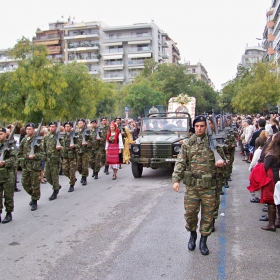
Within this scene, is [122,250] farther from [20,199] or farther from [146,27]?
[146,27]

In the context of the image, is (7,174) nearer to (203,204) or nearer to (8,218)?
(8,218)

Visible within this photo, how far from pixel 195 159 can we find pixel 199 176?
23 cm

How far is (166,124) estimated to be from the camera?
1263 cm

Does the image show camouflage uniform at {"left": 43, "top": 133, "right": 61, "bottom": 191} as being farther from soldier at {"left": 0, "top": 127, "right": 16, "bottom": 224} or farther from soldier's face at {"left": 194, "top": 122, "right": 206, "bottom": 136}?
soldier's face at {"left": 194, "top": 122, "right": 206, "bottom": 136}

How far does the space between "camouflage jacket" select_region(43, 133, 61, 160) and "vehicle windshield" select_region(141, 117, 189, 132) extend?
4.33 metres

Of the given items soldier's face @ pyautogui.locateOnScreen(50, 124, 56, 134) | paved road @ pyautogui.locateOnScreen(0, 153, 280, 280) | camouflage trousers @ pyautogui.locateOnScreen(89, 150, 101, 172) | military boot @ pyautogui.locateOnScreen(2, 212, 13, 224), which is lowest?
paved road @ pyautogui.locateOnScreen(0, 153, 280, 280)

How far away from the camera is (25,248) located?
5.62 meters

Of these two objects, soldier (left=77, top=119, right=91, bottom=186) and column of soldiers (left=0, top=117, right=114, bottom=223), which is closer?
column of soldiers (left=0, top=117, right=114, bottom=223)

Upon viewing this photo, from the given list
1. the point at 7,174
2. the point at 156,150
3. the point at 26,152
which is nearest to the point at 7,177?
the point at 7,174

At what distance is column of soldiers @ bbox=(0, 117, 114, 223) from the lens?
7.04 meters

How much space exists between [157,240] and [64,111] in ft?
47.9

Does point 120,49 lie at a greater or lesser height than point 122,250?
greater

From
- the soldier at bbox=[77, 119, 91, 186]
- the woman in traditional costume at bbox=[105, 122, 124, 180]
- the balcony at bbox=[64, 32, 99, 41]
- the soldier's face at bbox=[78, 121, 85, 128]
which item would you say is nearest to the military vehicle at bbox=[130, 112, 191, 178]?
the woman in traditional costume at bbox=[105, 122, 124, 180]

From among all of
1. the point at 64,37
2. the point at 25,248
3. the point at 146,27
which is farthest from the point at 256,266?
the point at 64,37
